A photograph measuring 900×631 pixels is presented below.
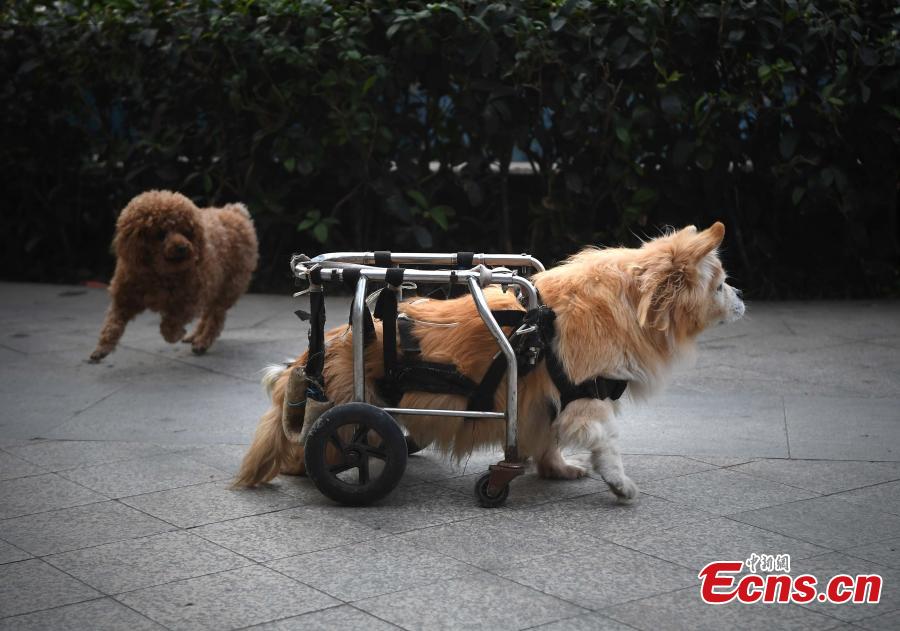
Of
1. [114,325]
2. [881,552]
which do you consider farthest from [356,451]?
[114,325]

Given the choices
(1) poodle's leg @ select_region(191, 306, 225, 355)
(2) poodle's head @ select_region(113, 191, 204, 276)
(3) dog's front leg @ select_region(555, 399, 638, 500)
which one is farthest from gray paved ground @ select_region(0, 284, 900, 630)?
(2) poodle's head @ select_region(113, 191, 204, 276)

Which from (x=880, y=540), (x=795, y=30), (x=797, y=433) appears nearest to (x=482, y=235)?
(x=795, y=30)

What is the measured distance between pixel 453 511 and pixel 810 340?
4.39 metres

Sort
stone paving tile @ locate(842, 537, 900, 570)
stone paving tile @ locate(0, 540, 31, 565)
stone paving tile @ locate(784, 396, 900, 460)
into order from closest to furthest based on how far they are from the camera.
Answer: stone paving tile @ locate(842, 537, 900, 570) → stone paving tile @ locate(0, 540, 31, 565) → stone paving tile @ locate(784, 396, 900, 460)

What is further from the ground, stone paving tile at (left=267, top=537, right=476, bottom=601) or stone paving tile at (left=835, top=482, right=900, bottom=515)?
stone paving tile at (left=835, top=482, right=900, bottom=515)

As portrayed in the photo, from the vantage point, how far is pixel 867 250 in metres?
9.53

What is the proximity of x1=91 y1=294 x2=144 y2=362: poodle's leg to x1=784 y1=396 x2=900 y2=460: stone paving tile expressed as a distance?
4504 millimetres

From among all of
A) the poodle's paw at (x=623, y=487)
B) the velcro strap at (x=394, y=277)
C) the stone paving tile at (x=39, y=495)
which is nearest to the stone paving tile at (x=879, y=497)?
the poodle's paw at (x=623, y=487)

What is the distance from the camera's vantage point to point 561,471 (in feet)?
16.7

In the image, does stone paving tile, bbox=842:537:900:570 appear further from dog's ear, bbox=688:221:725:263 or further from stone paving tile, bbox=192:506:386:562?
stone paving tile, bbox=192:506:386:562

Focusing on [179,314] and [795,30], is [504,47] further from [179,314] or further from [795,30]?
[179,314]

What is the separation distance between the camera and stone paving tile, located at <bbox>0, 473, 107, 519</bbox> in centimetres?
464

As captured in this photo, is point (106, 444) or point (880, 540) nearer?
point (880, 540)

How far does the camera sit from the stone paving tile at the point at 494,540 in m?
4.07
